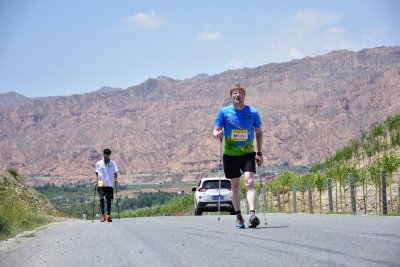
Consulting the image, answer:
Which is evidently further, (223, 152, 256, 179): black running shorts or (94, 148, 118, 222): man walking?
(94, 148, 118, 222): man walking

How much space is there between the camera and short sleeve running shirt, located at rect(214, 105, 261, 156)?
36.7ft

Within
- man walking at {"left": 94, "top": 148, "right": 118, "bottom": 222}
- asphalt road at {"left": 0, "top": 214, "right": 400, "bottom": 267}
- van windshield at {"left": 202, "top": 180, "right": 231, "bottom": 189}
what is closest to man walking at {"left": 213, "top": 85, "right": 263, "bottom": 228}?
asphalt road at {"left": 0, "top": 214, "right": 400, "bottom": 267}

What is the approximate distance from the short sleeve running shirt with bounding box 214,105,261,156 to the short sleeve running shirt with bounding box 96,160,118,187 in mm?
9142

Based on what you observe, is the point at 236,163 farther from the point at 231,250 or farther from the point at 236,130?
the point at 231,250

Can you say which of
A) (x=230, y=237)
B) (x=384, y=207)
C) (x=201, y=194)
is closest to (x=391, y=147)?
(x=201, y=194)

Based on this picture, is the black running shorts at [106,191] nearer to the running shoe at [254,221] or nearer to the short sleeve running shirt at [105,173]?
the short sleeve running shirt at [105,173]

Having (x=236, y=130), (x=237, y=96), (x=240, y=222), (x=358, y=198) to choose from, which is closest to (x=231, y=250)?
(x=240, y=222)

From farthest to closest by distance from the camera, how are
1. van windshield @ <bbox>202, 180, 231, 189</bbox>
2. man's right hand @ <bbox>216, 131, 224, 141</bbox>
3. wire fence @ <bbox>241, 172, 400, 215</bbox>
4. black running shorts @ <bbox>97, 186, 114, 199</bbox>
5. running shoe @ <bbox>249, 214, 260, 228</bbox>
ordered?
1. van windshield @ <bbox>202, 180, 231, 189</bbox>
2. wire fence @ <bbox>241, 172, 400, 215</bbox>
3. black running shorts @ <bbox>97, 186, 114, 199</bbox>
4. running shoe @ <bbox>249, 214, 260, 228</bbox>
5. man's right hand @ <bbox>216, 131, 224, 141</bbox>

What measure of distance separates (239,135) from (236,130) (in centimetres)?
10

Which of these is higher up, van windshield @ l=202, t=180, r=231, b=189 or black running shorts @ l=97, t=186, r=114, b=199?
van windshield @ l=202, t=180, r=231, b=189

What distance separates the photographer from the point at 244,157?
11.2 metres

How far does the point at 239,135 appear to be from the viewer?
11188 millimetres

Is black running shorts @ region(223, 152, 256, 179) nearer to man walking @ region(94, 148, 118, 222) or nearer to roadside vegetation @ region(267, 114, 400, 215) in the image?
man walking @ region(94, 148, 118, 222)

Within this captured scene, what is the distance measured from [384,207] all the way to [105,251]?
1221 cm
